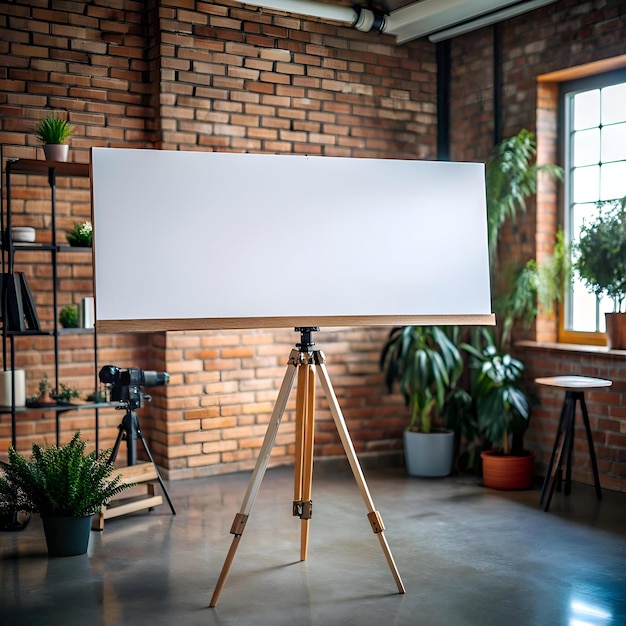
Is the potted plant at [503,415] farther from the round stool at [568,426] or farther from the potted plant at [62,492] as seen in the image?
the potted plant at [62,492]

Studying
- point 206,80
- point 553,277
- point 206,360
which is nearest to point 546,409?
point 553,277

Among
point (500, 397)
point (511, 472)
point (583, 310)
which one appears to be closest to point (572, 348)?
point (583, 310)

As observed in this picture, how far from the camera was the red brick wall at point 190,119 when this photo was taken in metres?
5.23

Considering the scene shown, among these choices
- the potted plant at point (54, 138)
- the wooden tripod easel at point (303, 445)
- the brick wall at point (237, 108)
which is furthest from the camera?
the brick wall at point (237, 108)

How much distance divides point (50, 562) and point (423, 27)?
392cm

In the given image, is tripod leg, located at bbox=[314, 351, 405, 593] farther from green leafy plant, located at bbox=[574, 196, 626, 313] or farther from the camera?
green leafy plant, located at bbox=[574, 196, 626, 313]

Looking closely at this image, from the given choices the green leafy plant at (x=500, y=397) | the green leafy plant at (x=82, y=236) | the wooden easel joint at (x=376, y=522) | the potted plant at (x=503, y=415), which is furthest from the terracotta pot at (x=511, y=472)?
the green leafy plant at (x=82, y=236)

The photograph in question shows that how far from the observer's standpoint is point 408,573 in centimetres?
372

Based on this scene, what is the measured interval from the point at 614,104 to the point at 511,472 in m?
2.27

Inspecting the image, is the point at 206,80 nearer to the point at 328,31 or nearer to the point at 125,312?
the point at 328,31

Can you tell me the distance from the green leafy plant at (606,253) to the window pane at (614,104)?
58 centimetres

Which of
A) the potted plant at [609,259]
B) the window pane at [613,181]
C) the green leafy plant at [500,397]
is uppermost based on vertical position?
the window pane at [613,181]

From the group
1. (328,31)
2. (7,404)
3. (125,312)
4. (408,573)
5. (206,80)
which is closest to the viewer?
(125,312)

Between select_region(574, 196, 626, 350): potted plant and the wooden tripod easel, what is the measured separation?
7.22 ft
